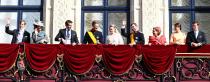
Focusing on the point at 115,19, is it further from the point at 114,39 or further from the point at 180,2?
the point at 114,39

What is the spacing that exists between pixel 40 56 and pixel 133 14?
402cm

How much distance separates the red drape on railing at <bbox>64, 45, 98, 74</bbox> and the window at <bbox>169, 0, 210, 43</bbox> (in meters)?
4.22

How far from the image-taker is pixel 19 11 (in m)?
19.4

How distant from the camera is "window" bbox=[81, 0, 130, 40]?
Result: 63.5 feet

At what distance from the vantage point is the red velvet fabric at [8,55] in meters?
16.1

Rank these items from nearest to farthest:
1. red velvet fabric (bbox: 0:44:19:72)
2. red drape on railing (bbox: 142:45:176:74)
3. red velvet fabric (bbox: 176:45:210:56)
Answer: red velvet fabric (bbox: 0:44:19:72), red drape on railing (bbox: 142:45:176:74), red velvet fabric (bbox: 176:45:210:56)

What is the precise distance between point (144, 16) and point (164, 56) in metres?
2.68

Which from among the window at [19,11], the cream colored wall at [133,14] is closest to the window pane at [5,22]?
the window at [19,11]

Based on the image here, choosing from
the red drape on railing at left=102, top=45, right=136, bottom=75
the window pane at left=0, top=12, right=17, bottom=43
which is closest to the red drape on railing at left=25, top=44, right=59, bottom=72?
the red drape on railing at left=102, top=45, right=136, bottom=75

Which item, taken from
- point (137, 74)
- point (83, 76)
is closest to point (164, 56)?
point (137, 74)

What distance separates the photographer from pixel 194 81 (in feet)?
53.2

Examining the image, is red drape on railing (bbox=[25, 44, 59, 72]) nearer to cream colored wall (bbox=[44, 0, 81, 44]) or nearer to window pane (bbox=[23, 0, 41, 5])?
cream colored wall (bbox=[44, 0, 81, 44])

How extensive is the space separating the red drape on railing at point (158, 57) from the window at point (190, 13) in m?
3.28

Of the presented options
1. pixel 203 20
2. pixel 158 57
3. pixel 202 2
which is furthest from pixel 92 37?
pixel 202 2
